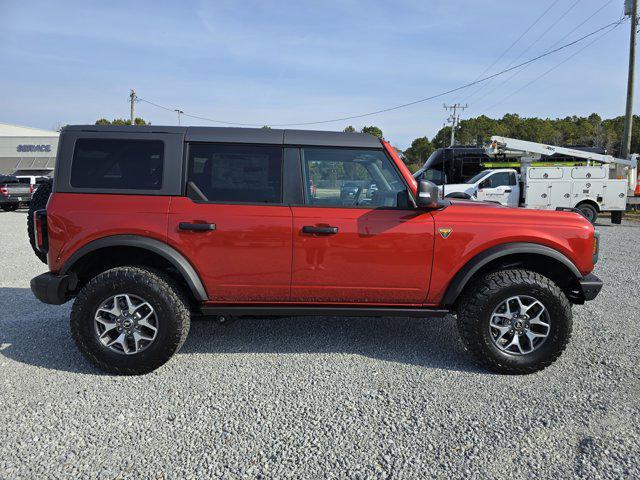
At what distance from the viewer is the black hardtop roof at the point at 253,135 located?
11.3 ft

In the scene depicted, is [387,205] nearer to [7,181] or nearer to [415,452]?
[415,452]

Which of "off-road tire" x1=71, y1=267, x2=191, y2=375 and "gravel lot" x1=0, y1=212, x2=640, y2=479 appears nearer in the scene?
"gravel lot" x1=0, y1=212, x2=640, y2=479

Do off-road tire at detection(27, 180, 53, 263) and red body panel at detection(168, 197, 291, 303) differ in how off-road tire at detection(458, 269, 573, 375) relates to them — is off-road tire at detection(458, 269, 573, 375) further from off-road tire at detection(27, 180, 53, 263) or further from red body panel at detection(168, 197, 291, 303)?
off-road tire at detection(27, 180, 53, 263)

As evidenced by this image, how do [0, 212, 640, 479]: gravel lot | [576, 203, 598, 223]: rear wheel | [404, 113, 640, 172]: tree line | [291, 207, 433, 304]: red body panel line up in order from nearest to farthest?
[0, 212, 640, 479]: gravel lot → [291, 207, 433, 304]: red body panel → [576, 203, 598, 223]: rear wheel → [404, 113, 640, 172]: tree line

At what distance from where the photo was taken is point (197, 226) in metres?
3.30

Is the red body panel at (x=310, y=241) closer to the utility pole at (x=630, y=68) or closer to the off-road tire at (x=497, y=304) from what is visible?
the off-road tire at (x=497, y=304)

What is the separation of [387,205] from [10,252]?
800cm

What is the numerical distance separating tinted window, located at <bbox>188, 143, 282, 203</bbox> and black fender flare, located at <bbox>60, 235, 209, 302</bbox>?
53cm

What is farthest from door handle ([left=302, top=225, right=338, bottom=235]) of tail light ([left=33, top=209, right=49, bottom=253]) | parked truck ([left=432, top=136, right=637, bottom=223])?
parked truck ([left=432, top=136, right=637, bottom=223])

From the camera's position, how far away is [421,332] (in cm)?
431

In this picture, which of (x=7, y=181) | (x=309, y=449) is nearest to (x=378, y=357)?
(x=309, y=449)

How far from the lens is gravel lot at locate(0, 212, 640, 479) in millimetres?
2367

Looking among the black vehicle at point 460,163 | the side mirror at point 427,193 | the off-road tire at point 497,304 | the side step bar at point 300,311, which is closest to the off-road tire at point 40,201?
the side step bar at point 300,311

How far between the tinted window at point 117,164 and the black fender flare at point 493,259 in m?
2.45
